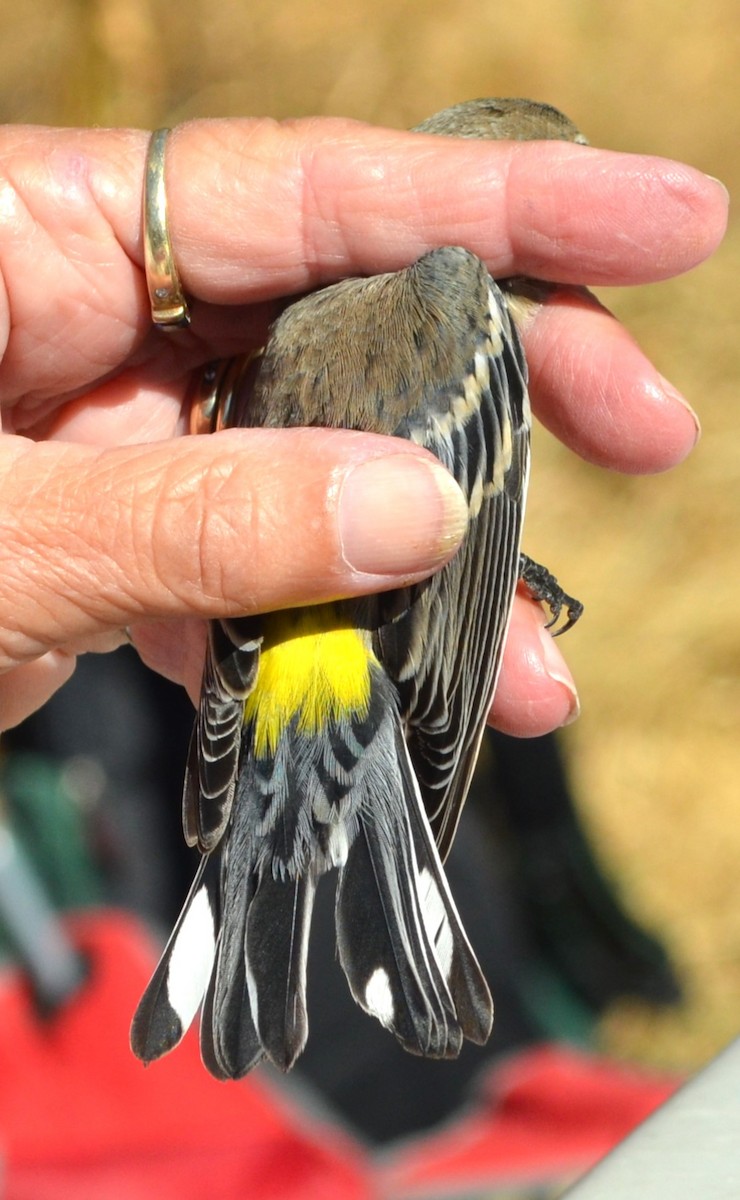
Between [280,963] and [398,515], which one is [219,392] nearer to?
[398,515]

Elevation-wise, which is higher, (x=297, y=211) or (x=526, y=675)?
(x=297, y=211)

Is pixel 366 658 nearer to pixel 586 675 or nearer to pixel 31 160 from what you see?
pixel 31 160

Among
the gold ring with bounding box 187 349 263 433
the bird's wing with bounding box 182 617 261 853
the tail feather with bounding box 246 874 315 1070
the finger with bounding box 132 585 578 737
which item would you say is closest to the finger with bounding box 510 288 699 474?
the finger with bounding box 132 585 578 737

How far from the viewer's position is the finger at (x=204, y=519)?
6.22ft

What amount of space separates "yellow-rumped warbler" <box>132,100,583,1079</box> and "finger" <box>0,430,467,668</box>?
1.06 feet

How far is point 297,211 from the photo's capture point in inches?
103

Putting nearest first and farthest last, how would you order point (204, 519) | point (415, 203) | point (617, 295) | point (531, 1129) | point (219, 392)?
point (204, 519)
point (415, 203)
point (219, 392)
point (531, 1129)
point (617, 295)

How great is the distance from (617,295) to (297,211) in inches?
125

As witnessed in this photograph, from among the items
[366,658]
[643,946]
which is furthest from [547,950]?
[366,658]

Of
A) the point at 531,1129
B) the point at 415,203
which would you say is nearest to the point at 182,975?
the point at 415,203

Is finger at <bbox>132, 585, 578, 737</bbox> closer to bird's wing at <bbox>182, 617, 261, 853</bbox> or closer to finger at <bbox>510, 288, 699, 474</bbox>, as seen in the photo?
finger at <bbox>510, 288, 699, 474</bbox>

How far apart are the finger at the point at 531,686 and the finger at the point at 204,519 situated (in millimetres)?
952

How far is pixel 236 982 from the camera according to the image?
2113 millimetres

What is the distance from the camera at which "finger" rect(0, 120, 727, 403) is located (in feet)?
8.44
